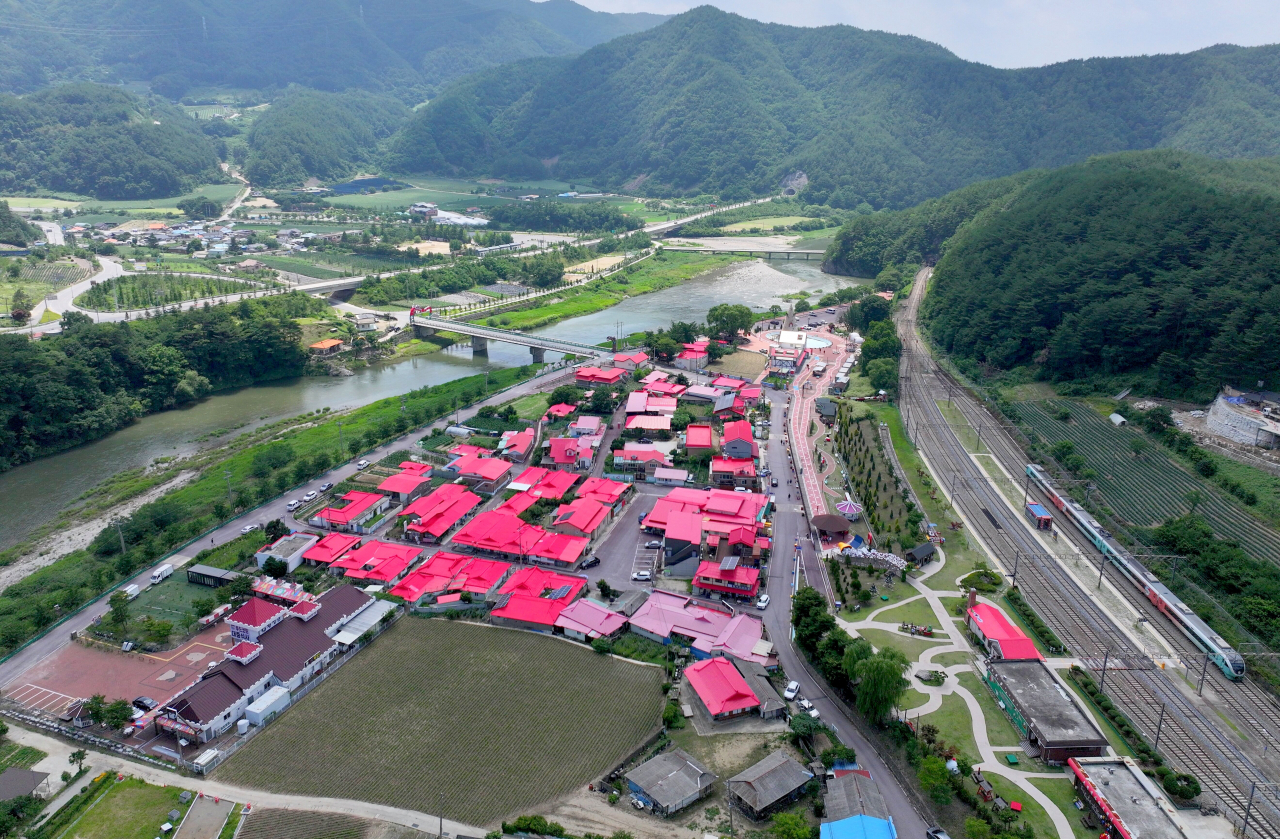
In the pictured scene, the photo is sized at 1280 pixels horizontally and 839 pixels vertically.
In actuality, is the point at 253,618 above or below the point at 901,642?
above

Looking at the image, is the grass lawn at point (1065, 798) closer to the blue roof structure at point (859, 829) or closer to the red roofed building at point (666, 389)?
the blue roof structure at point (859, 829)

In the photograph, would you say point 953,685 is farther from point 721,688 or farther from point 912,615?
point 721,688

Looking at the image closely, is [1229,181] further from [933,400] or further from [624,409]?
[624,409]

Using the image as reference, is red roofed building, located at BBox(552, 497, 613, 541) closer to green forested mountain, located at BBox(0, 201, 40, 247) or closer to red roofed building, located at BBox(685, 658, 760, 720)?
red roofed building, located at BBox(685, 658, 760, 720)

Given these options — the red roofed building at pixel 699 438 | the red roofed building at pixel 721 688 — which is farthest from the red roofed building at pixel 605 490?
the red roofed building at pixel 721 688

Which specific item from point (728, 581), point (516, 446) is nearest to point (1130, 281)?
point (728, 581)

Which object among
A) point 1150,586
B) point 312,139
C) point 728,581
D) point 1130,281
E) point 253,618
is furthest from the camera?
point 312,139

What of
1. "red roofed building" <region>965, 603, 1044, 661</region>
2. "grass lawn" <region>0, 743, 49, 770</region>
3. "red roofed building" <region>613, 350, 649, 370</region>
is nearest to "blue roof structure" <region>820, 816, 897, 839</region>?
"red roofed building" <region>965, 603, 1044, 661</region>
